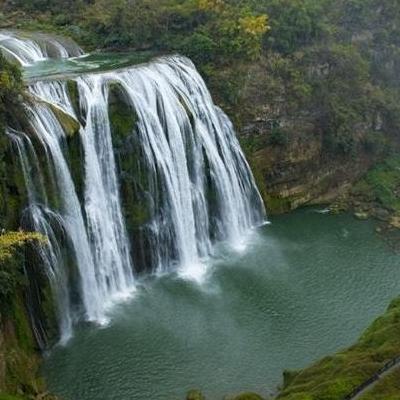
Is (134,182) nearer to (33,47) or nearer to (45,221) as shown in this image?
(45,221)

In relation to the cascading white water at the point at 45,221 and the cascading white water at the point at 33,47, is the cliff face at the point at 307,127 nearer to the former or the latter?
the cascading white water at the point at 33,47

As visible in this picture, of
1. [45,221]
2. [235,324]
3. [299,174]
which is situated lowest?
[235,324]

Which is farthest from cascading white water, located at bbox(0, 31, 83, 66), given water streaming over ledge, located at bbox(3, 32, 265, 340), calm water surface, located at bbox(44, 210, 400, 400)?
calm water surface, located at bbox(44, 210, 400, 400)

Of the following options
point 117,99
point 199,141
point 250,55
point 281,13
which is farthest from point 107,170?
point 281,13

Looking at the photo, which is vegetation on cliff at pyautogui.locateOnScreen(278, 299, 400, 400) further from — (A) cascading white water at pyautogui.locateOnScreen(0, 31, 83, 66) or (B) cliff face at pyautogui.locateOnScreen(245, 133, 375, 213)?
(A) cascading white water at pyautogui.locateOnScreen(0, 31, 83, 66)

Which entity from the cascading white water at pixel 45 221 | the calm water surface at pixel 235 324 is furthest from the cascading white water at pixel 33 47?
the calm water surface at pixel 235 324

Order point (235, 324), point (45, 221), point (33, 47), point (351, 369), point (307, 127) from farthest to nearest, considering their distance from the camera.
Answer: point (307, 127) < point (33, 47) < point (235, 324) < point (45, 221) < point (351, 369)

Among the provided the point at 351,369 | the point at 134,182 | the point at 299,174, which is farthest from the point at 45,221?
the point at 299,174
